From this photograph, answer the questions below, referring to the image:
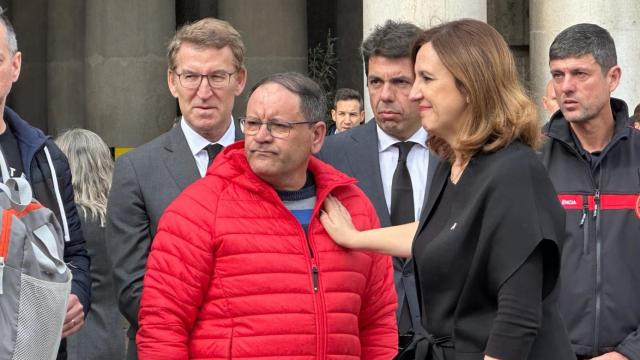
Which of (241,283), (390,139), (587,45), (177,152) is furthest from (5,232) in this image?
(587,45)

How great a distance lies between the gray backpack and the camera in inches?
157

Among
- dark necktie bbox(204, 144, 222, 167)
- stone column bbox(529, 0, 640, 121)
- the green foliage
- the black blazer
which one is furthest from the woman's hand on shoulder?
the green foliage

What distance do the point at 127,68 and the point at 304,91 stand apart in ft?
39.3

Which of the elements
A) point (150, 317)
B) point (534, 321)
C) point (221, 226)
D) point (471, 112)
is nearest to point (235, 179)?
point (221, 226)

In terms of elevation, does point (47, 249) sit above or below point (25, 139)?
below

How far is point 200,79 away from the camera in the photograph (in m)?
5.88

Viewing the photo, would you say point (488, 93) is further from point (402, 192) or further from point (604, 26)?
point (604, 26)

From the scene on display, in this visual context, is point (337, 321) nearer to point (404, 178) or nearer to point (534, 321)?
point (534, 321)

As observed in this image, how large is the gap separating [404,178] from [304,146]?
1.31 metres

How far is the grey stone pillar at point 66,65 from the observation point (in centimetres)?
1912

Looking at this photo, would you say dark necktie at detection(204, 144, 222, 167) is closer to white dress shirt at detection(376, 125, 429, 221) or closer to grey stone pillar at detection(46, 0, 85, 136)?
white dress shirt at detection(376, 125, 429, 221)

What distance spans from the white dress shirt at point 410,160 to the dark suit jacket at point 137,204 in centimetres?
102

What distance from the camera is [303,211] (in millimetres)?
5230

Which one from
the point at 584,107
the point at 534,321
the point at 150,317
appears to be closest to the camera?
the point at 534,321
